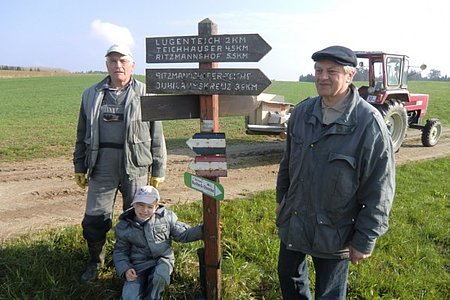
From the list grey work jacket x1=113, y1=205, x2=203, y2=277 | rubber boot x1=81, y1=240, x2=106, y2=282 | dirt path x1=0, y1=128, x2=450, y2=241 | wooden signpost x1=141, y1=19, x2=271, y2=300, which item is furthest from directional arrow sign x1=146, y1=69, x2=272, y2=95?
dirt path x1=0, y1=128, x2=450, y2=241

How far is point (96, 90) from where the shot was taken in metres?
3.37

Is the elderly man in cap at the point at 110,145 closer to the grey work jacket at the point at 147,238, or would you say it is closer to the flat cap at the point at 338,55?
the grey work jacket at the point at 147,238

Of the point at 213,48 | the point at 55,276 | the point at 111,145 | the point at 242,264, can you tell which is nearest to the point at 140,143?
the point at 111,145

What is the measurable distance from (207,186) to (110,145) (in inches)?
36.7

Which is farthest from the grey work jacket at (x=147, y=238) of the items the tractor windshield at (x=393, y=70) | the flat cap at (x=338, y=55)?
the tractor windshield at (x=393, y=70)

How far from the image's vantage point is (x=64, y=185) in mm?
6277

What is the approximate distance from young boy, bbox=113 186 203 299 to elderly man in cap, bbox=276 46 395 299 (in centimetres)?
106

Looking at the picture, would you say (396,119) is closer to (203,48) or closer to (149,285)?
(203,48)

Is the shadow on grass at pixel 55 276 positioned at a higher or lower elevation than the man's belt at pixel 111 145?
lower

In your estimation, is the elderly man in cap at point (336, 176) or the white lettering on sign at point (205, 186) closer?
the elderly man in cap at point (336, 176)

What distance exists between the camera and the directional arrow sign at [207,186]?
3.05 metres

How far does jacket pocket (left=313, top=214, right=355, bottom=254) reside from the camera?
8.12 feet

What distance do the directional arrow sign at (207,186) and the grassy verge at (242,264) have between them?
91 centimetres

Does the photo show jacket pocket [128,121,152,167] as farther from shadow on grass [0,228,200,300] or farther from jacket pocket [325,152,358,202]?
jacket pocket [325,152,358,202]
